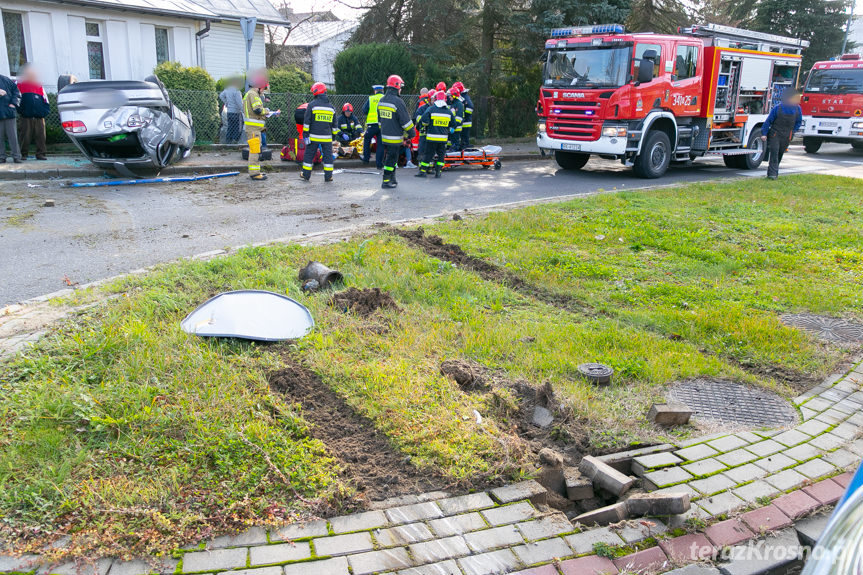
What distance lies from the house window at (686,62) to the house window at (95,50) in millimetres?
16193

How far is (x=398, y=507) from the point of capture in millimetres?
3010

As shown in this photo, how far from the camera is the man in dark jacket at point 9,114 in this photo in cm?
1262

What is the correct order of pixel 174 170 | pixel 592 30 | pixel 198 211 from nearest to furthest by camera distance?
pixel 198 211
pixel 174 170
pixel 592 30

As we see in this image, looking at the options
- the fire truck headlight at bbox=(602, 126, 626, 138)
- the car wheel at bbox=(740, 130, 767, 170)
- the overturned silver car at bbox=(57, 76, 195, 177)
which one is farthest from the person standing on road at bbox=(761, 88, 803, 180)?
the overturned silver car at bbox=(57, 76, 195, 177)

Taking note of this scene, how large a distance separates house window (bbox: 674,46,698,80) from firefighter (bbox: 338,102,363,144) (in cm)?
772

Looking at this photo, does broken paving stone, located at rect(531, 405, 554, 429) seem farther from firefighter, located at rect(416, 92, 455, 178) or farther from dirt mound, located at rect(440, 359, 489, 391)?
firefighter, located at rect(416, 92, 455, 178)

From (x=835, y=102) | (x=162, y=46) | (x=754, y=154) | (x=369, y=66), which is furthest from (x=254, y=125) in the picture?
(x=835, y=102)

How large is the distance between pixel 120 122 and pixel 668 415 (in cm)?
1124

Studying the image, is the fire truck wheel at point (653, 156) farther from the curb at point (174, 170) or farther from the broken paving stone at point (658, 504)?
the broken paving stone at point (658, 504)

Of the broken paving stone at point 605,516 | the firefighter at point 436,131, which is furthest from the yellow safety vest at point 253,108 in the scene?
the broken paving stone at point 605,516

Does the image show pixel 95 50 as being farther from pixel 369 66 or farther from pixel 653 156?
pixel 653 156

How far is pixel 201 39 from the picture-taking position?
2128 centimetres

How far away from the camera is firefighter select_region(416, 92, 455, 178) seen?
13.1m

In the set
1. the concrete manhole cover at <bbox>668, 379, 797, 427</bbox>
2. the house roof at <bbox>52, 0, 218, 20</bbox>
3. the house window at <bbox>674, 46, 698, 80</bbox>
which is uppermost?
the house roof at <bbox>52, 0, 218, 20</bbox>
